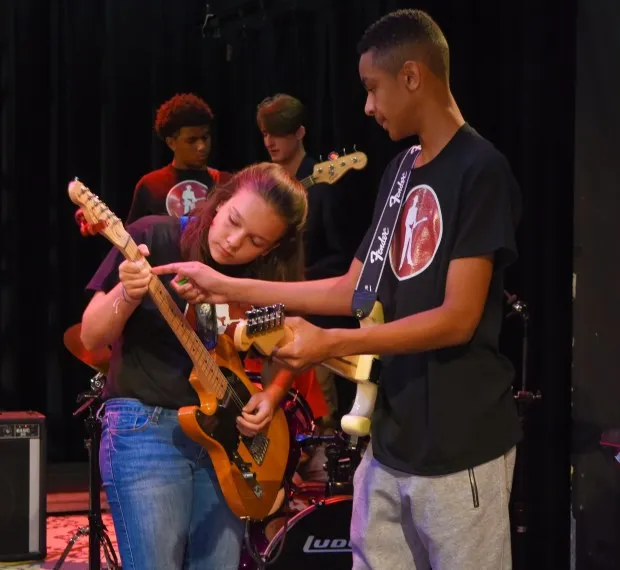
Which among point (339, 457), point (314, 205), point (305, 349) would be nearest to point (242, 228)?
point (305, 349)

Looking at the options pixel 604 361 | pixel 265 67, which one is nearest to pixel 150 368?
pixel 604 361

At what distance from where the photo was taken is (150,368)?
2.86 meters

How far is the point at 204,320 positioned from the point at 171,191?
2.68 metres

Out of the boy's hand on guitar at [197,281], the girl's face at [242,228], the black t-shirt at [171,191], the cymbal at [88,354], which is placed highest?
the black t-shirt at [171,191]

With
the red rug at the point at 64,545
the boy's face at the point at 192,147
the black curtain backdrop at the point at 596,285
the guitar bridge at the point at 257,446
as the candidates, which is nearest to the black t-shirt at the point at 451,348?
the guitar bridge at the point at 257,446

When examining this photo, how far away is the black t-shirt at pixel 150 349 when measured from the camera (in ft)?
9.33

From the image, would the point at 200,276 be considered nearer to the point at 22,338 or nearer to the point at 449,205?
the point at 449,205

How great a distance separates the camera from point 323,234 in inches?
206

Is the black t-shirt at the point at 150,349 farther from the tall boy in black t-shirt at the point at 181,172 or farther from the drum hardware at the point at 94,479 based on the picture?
the tall boy in black t-shirt at the point at 181,172

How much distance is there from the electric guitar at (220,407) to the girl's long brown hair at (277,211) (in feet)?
0.61

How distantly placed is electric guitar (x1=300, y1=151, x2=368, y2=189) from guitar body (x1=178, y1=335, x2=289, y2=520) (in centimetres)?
183

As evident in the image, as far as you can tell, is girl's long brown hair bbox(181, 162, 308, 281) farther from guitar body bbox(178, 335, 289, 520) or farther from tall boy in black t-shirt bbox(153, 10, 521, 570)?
tall boy in black t-shirt bbox(153, 10, 521, 570)

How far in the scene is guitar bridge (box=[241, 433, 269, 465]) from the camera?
3.19 m

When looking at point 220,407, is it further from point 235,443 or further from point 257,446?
point 257,446
